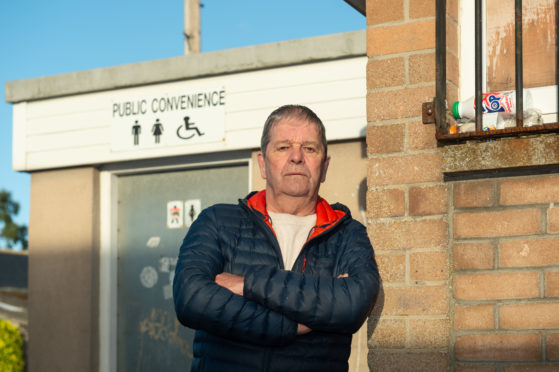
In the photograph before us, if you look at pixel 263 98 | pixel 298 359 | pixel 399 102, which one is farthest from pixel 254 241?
pixel 263 98

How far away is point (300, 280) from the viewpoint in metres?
2.71

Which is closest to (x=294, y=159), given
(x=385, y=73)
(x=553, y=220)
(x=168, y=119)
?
A: (x=385, y=73)

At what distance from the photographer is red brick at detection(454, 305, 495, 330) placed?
10.1 feet

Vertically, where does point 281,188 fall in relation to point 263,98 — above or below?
below

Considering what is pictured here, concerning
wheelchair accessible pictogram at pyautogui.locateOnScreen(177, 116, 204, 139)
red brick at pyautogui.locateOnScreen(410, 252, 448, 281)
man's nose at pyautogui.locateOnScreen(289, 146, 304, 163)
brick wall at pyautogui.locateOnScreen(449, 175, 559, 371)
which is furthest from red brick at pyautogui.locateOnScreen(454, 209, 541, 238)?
wheelchair accessible pictogram at pyautogui.locateOnScreen(177, 116, 204, 139)

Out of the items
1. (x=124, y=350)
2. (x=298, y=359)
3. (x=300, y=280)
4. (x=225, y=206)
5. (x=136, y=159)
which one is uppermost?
(x=136, y=159)

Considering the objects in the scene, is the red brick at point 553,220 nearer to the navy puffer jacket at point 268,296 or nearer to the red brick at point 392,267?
the red brick at point 392,267

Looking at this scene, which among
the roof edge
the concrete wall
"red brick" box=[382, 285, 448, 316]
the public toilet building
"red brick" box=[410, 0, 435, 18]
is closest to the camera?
"red brick" box=[382, 285, 448, 316]

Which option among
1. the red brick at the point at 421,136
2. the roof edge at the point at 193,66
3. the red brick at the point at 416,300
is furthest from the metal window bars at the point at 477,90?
the roof edge at the point at 193,66

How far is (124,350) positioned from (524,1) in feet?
17.1

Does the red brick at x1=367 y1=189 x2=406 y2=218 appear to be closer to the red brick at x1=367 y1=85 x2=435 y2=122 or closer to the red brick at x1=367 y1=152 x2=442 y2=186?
the red brick at x1=367 y1=152 x2=442 y2=186

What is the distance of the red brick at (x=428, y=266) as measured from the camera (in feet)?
10.4

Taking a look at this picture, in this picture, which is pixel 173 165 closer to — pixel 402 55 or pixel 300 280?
pixel 402 55

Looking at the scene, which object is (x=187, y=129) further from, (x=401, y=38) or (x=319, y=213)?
(x=319, y=213)
